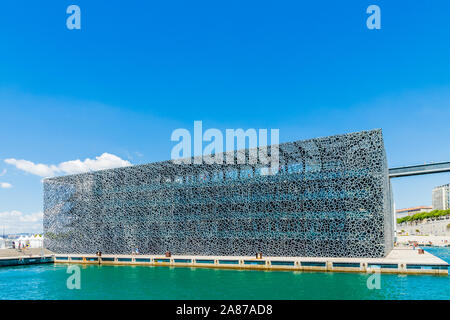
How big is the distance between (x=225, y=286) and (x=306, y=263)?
30.9 ft

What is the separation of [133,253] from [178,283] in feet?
59.3

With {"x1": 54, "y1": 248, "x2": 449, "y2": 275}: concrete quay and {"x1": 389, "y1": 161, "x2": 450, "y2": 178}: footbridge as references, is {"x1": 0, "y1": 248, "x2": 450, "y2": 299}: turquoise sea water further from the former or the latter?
{"x1": 389, "y1": 161, "x2": 450, "y2": 178}: footbridge

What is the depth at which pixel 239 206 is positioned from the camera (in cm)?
3928

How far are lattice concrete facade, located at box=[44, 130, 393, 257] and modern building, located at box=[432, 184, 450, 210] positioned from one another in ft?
507

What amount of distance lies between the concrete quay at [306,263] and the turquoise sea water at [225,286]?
3.02ft

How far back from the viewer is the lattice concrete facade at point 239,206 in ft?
111

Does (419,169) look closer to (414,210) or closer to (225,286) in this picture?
(225,286)

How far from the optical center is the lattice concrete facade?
3391 centimetres

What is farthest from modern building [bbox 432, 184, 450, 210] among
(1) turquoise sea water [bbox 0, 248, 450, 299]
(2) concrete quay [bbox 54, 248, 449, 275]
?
(1) turquoise sea water [bbox 0, 248, 450, 299]

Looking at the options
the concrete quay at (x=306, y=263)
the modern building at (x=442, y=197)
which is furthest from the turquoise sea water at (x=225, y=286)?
the modern building at (x=442, y=197)

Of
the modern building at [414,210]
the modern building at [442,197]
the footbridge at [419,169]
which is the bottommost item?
the modern building at [414,210]

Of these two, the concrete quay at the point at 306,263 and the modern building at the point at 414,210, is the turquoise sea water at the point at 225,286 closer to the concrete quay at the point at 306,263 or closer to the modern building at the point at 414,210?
the concrete quay at the point at 306,263

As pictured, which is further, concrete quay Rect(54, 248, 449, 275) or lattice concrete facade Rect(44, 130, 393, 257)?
lattice concrete facade Rect(44, 130, 393, 257)

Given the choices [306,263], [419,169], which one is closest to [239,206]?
[306,263]
